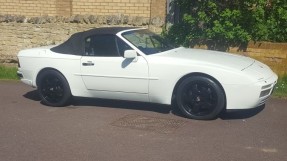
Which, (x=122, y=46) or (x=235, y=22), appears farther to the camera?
(x=235, y=22)

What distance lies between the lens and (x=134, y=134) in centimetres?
559

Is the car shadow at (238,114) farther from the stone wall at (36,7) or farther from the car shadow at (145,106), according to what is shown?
the stone wall at (36,7)

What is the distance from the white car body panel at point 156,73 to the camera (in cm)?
586

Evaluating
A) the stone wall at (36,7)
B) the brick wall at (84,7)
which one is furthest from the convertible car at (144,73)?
the stone wall at (36,7)

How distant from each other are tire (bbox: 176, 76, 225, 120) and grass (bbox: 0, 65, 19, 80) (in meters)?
5.52

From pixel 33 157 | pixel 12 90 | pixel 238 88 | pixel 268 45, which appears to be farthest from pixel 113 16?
pixel 33 157

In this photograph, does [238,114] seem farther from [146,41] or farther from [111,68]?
[111,68]

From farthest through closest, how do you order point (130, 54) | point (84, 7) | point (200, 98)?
point (84, 7) < point (130, 54) < point (200, 98)

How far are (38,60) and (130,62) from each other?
1908mm

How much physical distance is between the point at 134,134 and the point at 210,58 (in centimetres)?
183

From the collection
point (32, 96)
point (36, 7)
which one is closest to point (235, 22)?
point (32, 96)

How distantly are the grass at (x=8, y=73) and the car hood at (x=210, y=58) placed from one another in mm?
5112

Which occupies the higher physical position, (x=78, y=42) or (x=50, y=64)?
(x=78, y=42)

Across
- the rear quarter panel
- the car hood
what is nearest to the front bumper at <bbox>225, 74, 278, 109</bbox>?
the car hood
